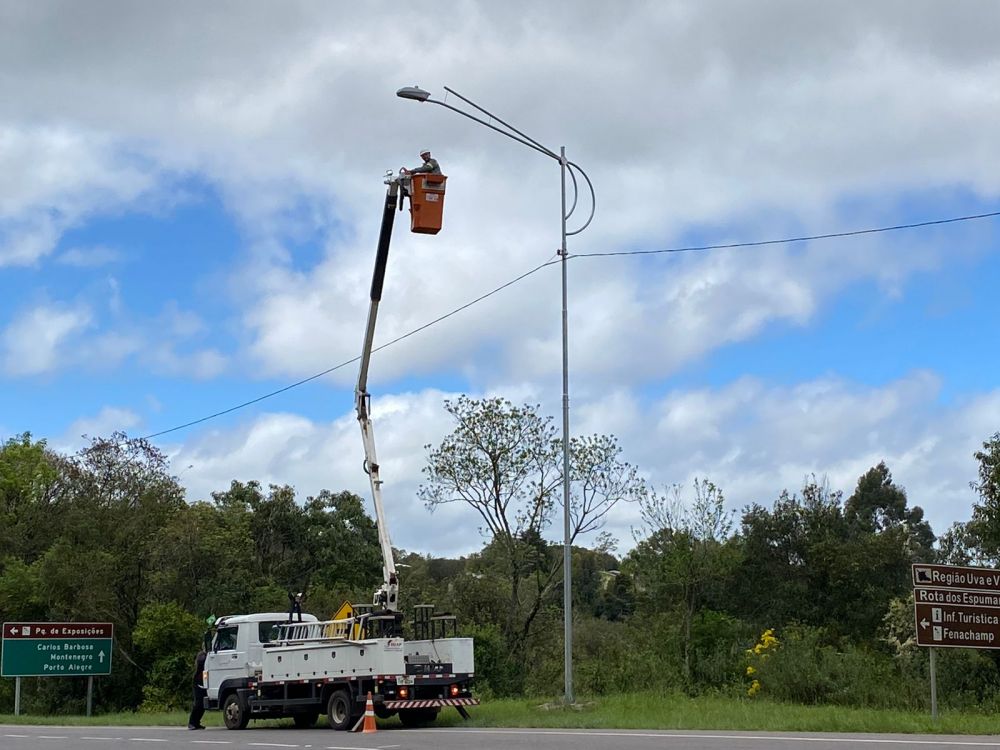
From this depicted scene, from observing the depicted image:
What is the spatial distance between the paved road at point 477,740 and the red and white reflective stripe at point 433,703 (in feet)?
1.61

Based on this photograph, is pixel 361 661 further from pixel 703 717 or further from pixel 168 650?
pixel 168 650

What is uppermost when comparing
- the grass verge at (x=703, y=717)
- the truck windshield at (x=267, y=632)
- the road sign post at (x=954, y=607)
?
the road sign post at (x=954, y=607)

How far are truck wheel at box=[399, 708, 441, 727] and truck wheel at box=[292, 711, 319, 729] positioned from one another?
7.17ft

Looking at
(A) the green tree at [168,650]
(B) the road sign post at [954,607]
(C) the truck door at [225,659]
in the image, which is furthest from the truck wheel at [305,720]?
(A) the green tree at [168,650]

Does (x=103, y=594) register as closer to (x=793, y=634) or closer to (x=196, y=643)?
(x=196, y=643)

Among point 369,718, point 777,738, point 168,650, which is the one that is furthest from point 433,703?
point 168,650

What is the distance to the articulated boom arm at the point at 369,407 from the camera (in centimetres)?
2456

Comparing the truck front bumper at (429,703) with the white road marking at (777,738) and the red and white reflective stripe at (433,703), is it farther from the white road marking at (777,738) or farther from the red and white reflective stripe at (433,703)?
the white road marking at (777,738)

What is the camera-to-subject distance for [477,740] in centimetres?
1909

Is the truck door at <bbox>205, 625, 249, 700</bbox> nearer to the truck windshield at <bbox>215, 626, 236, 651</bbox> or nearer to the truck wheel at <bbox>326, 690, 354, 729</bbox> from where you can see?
the truck windshield at <bbox>215, 626, 236, 651</bbox>

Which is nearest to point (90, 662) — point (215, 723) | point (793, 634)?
point (215, 723)

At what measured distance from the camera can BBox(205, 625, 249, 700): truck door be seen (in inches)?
1063

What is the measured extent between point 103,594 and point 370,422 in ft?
82.1

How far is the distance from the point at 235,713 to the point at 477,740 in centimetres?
958
